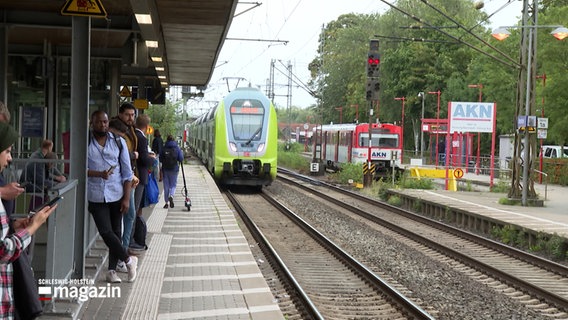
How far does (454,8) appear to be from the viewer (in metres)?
65.9

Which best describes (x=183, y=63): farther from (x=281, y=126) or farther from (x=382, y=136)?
(x=281, y=126)

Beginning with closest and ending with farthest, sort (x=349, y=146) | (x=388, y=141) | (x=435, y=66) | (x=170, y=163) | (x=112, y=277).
Answer: 1. (x=112, y=277)
2. (x=170, y=163)
3. (x=388, y=141)
4. (x=349, y=146)
5. (x=435, y=66)

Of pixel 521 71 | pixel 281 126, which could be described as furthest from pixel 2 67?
pixel 281 126

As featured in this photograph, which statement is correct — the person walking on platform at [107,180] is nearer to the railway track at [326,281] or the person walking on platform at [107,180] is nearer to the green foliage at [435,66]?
the railway track at [326,281]

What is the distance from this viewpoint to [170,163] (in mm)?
16312

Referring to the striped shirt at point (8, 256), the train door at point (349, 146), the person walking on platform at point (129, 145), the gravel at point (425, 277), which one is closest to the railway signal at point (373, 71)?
the train door at point (349, 146)

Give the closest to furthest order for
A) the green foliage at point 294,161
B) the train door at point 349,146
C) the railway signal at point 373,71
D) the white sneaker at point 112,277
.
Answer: the white sneaker at point 112,277 → the railway signal at point 373,71 → the train door at point 349,146 → the green foliage at point 294,161

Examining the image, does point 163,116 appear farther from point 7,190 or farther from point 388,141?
point 7,190

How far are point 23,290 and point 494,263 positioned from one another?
1033 cm

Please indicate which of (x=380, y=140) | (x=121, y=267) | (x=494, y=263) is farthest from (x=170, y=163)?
(x=380, y=140)

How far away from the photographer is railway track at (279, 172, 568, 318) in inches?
380

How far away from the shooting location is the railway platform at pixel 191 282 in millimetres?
6562

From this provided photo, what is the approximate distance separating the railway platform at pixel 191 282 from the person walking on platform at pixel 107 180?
0.62 metres

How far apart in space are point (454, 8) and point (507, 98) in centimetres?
2249
